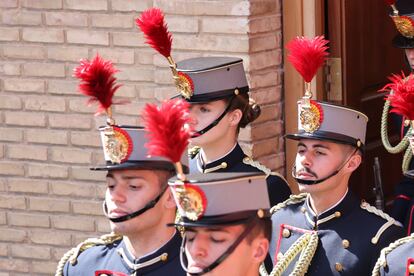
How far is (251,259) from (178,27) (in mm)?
2983

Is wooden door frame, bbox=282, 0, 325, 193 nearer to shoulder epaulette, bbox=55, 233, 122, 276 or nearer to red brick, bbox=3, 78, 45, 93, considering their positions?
red brick, bbox=3, 78, 45, 93

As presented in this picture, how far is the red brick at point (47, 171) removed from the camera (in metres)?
8.45

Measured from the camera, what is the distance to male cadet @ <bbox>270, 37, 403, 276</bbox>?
6.41 m

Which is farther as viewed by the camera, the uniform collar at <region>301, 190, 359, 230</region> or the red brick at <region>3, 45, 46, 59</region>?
the red brick at <region>3, 45, 46, 59</region>

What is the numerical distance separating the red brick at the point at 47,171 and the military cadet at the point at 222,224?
3.33 metres

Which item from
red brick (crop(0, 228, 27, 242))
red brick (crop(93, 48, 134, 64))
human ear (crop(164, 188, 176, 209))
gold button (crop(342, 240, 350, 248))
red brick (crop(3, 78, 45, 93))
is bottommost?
red brick (crop(0, 228, 27, 242))

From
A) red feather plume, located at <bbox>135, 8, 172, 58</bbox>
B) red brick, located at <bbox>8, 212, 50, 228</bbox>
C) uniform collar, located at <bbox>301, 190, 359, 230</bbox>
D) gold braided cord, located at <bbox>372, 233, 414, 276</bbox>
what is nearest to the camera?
gold braided cord, located at <bbox>372, 233, 414, 276</bbox>

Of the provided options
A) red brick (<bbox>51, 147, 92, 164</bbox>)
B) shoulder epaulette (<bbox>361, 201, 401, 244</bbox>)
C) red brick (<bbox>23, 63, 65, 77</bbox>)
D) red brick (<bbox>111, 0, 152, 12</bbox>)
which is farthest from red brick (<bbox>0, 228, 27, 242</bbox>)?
shoulder epaulette (<bbox>361, 201, 401, 244</bbox>)

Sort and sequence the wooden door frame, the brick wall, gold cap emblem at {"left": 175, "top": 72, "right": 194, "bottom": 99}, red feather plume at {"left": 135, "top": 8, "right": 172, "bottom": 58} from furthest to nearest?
the wooden door frame, the brick wall, gold cap emblem at {"left": 175, "top": 72, "right": 194, "bottom": 99}, red feather plume at {"left": 135, "top": 8, "right": 172, "bottom": 58}

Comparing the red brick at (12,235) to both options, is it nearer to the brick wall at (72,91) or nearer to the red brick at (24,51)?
the brick wall at (72,91)

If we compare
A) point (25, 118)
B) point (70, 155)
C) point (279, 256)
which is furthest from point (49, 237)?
point (279, 256)

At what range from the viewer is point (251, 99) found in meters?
7.47

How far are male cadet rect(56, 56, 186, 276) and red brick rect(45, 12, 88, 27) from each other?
238 cm

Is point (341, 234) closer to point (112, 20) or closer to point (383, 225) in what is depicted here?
point (383, 225)
